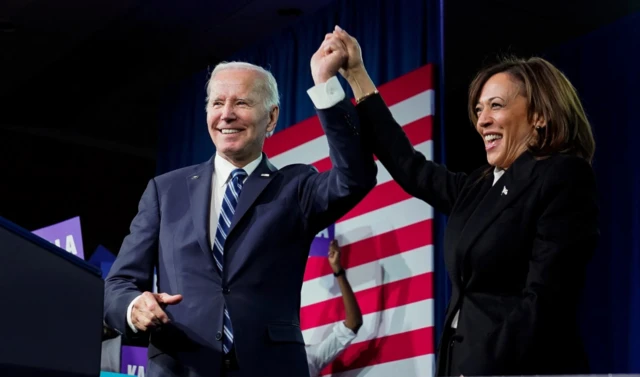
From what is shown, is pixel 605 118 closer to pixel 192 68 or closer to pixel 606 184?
pixel 606 184

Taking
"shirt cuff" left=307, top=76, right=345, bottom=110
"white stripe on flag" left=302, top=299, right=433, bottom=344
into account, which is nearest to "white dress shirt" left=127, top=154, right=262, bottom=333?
"shirt cuff" left=307, top=76, right=345, bottom=110

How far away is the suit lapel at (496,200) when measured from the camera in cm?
189

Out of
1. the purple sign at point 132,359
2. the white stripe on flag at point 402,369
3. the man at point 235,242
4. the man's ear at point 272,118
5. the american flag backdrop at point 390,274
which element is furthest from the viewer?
the purple sign at point 132,359

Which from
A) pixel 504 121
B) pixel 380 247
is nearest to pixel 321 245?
pixel 380 247

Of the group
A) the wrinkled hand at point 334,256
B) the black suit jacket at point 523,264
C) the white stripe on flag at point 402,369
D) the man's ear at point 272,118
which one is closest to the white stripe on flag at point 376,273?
the wrinkled hand at point 334,256

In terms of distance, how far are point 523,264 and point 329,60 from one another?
0.72 metres

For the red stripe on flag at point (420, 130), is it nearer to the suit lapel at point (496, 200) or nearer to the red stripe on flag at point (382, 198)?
the red stripe on flag at point (382, 198)

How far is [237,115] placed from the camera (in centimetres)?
228

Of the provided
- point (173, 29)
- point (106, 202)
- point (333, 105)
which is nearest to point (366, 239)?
point (333, 105)

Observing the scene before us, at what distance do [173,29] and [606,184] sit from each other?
2.86 m

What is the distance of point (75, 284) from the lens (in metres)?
1.38

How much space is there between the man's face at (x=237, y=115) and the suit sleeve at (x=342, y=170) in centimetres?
22

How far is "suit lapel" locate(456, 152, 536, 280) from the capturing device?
1.89 meters

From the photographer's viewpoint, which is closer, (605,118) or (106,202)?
(605,118)
